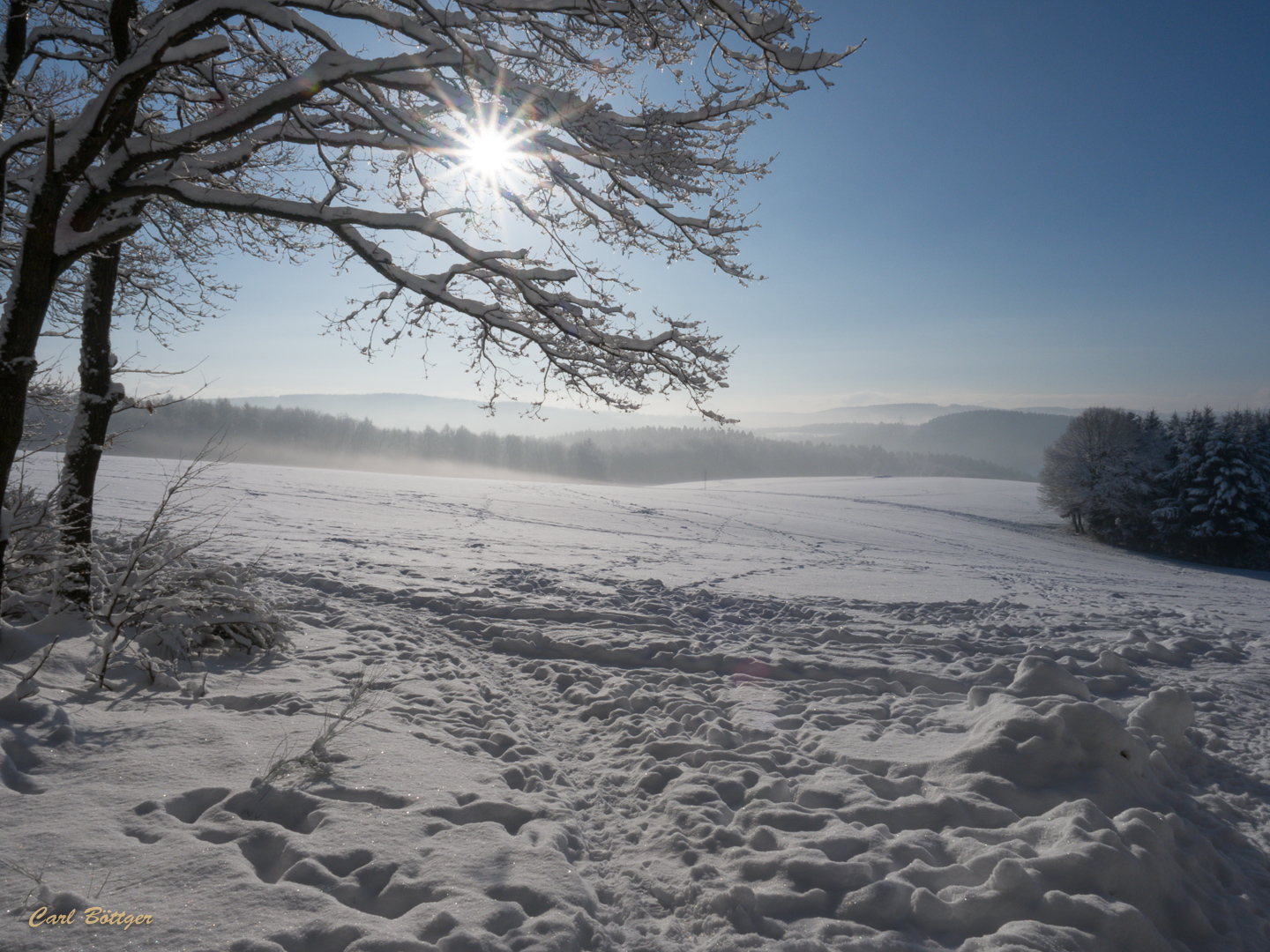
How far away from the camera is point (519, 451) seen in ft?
301

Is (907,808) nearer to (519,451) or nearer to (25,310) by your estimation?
(25,310)

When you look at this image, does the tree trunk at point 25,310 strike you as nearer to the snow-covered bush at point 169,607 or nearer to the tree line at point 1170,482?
the snow-covered bush at point 169,607

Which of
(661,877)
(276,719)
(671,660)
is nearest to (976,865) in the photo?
(661,877)

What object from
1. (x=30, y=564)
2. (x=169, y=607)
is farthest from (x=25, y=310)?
(x=30, y=564)

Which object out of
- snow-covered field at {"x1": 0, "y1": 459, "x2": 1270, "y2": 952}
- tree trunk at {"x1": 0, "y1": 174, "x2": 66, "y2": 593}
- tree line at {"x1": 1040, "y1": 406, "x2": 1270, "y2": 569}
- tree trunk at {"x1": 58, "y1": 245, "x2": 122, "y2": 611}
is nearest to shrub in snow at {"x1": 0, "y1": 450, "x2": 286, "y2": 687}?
tree trunk at {"x1": 58, "y1": 245, "x2": 122, "y2": 611}

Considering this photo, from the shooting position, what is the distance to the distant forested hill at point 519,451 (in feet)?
237

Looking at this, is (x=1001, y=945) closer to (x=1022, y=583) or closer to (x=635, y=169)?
(x=635, y=169)

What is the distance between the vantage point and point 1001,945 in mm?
2480

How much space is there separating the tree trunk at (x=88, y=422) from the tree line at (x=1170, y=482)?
3866 cm

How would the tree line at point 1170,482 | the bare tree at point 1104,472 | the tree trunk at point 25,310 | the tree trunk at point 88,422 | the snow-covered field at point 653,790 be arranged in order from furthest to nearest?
1. the bare tree at point 1104,472
2. the tree line at point 1170,482
3. the tree trunk at point 88,422
4. the tree trunk at point 25,310
5. the snow-covered field at point 653,790

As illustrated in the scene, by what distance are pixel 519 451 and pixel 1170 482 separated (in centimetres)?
7668

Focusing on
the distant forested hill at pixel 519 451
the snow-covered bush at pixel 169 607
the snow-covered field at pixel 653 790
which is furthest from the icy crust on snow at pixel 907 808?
the distant forested hill at pixel 519 451

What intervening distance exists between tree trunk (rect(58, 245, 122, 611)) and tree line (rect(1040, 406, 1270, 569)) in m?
38.7

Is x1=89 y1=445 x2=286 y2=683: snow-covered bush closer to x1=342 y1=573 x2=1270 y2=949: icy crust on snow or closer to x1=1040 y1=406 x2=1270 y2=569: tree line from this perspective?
x1=342 y1=573 x2=1270 y2=949: icy crust on snow
